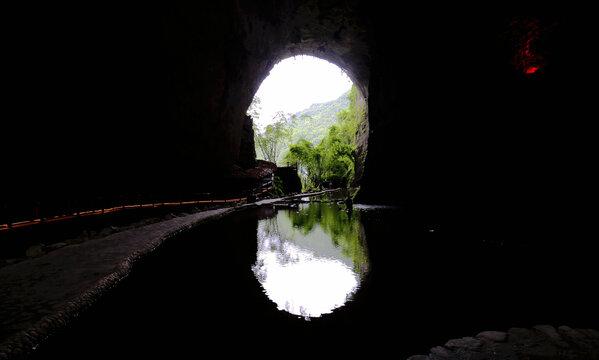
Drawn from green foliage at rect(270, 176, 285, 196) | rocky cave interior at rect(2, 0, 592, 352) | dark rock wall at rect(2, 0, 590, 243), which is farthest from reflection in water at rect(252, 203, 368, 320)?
green foliage at rect(270, 176, 285, 196)

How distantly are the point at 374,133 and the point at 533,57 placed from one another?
9920 mm

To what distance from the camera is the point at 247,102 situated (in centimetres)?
1722

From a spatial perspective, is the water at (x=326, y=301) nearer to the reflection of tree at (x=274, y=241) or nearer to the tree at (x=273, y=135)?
the reflection of tree at (x=274, y=241)

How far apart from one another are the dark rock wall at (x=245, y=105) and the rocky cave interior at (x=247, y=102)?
45 mm

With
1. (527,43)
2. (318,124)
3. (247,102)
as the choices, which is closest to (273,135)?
(247,102)

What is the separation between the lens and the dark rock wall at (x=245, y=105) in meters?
6.28

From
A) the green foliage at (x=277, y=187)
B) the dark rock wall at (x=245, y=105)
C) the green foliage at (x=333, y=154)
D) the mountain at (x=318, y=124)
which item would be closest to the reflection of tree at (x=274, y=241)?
the dark rock wall at (x=245, y=105)

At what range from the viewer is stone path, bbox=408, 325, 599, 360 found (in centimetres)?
161

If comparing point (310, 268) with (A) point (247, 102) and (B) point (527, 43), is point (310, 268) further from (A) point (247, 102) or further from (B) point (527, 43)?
(A) point (247, 102)

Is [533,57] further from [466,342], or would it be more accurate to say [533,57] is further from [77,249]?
[77,249]

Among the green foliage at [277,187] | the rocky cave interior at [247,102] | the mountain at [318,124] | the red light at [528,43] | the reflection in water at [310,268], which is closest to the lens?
the reflection in water at [310,268]

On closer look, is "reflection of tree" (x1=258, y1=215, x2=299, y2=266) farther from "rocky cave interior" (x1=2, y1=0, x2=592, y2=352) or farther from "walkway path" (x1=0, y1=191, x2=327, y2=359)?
"rocky cave interior" (x1=2, y1=0, x2=592, y2=352)

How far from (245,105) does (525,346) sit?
17.3m

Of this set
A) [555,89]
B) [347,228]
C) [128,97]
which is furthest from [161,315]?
[555,89]
